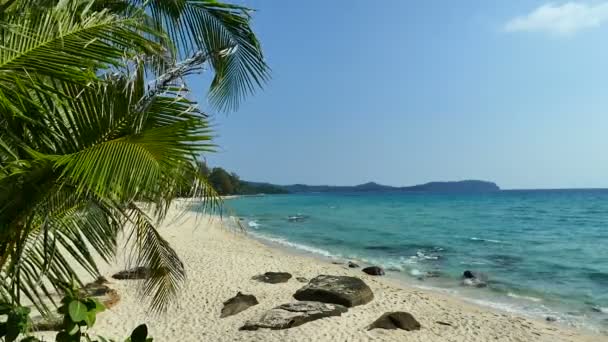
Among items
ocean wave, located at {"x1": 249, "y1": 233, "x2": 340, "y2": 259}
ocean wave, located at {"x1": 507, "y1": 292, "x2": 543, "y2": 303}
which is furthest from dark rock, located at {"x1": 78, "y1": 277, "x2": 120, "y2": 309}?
ocean wave, located at {"x1": 249, "y1": 233, "x2": 340, "y2": 259}

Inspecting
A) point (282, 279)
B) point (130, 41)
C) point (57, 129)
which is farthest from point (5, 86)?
point (282, 279)

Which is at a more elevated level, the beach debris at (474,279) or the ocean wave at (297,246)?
the ocean wave at (297,246)

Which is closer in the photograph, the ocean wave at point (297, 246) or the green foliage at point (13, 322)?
the green foliage at point (13, 322)

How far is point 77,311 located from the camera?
259 centimetres

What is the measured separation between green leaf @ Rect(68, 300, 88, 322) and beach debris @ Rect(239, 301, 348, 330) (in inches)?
235

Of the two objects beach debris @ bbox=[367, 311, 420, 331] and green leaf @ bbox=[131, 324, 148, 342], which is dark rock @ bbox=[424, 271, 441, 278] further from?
green leaf @ bbox=[131, 324, 148, 342]

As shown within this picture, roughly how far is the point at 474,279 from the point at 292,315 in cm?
896

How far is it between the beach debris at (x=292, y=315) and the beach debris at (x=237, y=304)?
3.30ft

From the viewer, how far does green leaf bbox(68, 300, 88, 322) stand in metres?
2.57

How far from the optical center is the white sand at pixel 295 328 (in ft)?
27.5

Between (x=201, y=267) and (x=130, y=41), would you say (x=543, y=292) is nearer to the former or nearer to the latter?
(x=201, y=267)

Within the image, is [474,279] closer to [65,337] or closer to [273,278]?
[273,278]

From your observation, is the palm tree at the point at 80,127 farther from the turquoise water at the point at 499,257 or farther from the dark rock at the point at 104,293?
the dark rock at the point at 104,293

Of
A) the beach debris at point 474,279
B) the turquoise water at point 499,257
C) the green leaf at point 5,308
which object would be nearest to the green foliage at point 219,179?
the turquoise water at point 499,257
